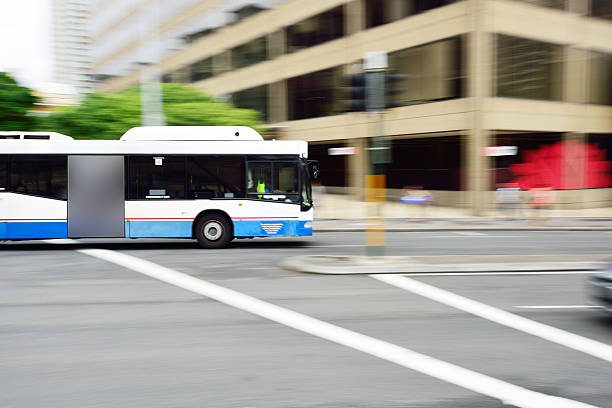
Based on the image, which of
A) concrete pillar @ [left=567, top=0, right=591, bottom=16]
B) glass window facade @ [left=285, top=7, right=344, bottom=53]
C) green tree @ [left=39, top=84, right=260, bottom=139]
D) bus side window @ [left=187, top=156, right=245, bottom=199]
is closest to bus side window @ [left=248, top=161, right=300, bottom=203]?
bus side window @ [left=187, top=156, right=245, bottom=199]

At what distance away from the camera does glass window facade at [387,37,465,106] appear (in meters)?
27.2

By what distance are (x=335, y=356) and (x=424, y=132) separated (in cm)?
2443

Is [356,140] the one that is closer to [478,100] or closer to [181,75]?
[478,100]

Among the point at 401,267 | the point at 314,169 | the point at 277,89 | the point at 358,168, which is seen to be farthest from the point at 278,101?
the point at 401,267

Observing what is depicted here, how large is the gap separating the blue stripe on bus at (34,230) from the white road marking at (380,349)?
4.84 meters

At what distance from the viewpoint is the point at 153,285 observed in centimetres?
953

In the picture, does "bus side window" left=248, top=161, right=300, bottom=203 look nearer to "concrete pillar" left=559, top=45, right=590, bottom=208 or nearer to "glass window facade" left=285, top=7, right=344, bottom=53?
"concrete pillar" left=559, top=45, right=590, bottom=208

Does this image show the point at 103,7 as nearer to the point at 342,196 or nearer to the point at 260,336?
the point at 342,196

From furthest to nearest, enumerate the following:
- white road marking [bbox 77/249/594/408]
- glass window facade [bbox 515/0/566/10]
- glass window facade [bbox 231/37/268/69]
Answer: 1. glass window facade [bbox 231/37/268/69]
2. glass window facade [bbox 515/0/566/10]
3. white road marking [bbox 77/249/594/408]

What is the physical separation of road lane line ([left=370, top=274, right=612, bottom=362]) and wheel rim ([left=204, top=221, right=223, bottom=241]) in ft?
17.9

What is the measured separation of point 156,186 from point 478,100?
16.9 meters

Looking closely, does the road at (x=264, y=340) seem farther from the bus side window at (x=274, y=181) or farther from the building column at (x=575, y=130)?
the building column at (x=575, y=130)

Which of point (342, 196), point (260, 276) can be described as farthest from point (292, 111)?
point (260, 276)

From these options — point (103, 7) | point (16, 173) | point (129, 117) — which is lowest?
point (16, 173)
